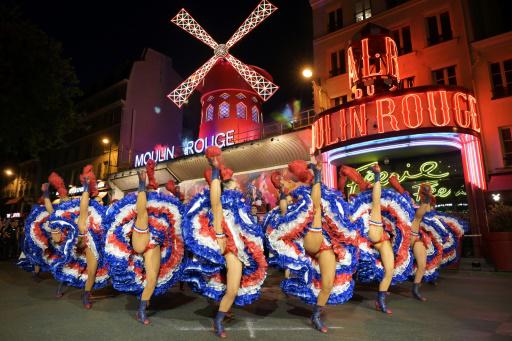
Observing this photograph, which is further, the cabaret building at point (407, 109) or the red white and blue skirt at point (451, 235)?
the cabaret building at point (407, 109)

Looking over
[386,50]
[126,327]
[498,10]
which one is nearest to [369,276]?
[126,327]

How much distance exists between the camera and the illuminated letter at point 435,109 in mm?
10461

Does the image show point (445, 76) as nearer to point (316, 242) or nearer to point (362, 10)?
point (362, 10)

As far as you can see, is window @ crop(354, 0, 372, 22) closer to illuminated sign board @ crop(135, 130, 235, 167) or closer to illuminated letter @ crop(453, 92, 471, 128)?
illuminated letter @ crop(453, 92, 471, 128)

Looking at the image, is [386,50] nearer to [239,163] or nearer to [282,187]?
[239,163]

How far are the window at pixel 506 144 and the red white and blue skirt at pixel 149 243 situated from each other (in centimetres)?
1126

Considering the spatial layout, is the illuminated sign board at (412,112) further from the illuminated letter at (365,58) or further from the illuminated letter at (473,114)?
the illuminated letter at (365,58)

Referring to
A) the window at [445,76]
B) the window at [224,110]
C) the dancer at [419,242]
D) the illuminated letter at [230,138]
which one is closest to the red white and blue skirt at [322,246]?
the dancer at [419,242]

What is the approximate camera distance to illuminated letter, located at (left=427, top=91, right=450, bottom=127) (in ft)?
34.3

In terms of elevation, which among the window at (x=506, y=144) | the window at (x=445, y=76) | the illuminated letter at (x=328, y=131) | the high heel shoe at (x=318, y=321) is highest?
the window at (x=445, y=76)

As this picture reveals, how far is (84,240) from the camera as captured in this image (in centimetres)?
524

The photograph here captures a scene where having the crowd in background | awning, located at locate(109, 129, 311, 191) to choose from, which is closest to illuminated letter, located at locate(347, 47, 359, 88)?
awning, located at locate(109, 129, 311, 191)

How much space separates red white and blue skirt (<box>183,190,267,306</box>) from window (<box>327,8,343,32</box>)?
47.6ft

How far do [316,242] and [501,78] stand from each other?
466 inches
